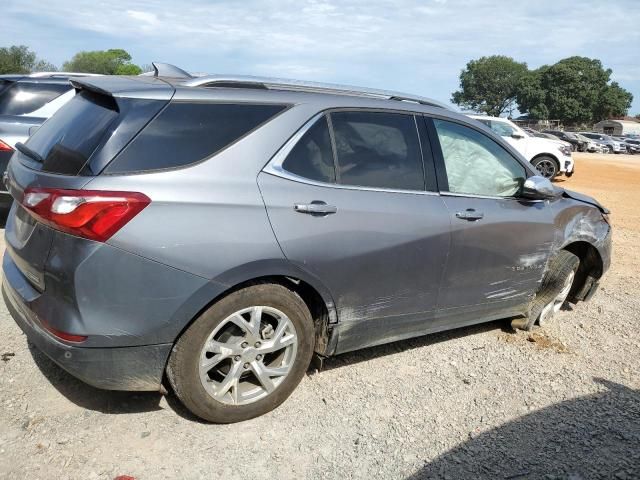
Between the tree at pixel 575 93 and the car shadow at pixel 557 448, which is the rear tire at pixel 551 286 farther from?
the tree at pixel 575 93

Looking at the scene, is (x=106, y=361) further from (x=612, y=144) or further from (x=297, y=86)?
(x=612, y=144)

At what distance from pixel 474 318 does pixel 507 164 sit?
46.0 inches

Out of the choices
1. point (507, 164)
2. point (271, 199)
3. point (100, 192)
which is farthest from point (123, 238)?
point (507, 164)

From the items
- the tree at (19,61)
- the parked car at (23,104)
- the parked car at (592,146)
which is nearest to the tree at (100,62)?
the tree at (19,61)

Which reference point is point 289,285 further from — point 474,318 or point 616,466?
point 616,466

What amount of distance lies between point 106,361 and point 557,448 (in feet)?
7.79

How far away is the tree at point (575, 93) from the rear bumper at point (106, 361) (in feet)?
312

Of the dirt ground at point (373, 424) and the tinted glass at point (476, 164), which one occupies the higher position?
the tinted glass at point (476, 164)

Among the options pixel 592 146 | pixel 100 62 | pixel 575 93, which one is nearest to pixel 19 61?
pixel 100 62

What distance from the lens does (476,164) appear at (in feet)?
13.1

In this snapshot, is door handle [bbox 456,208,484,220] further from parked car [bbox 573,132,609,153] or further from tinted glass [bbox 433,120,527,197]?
parked car [bbox 573,132,609,153]

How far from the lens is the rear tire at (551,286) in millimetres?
4504

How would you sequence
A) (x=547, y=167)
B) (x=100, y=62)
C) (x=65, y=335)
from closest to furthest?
(x=65, y=335), (x=547, y=167), (x=100, y=62)

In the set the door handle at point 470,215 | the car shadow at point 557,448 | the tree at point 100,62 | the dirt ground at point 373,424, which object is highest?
the door handle at point 470,215
